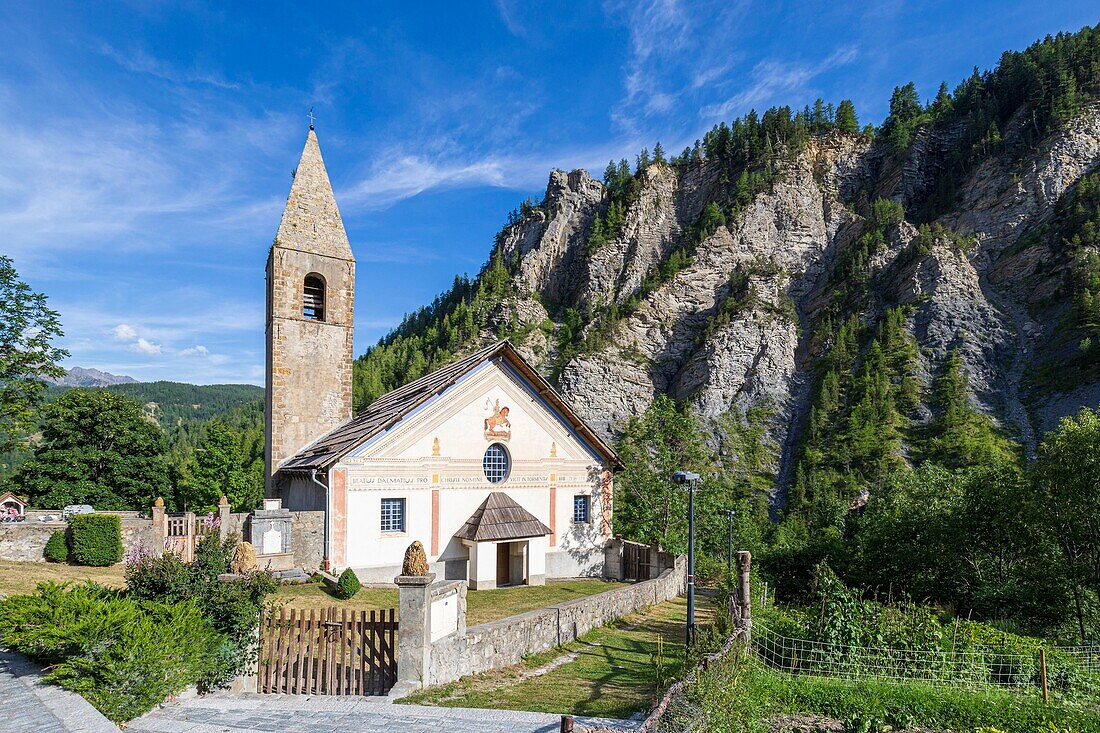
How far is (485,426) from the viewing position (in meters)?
23.4

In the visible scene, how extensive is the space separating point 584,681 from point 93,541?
742 inches

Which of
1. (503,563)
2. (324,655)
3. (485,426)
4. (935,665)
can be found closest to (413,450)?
(485,426)

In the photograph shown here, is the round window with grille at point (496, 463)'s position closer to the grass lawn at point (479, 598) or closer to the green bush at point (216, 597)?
the grass lawn at point (479, 598)

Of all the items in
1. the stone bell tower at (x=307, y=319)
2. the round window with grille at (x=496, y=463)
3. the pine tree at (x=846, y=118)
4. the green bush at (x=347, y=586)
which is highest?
the pine tree at (x=846, y=118)

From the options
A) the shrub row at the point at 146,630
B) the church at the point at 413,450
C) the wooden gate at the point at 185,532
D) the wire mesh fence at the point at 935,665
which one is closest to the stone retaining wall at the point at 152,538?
the church at the point at 413,450

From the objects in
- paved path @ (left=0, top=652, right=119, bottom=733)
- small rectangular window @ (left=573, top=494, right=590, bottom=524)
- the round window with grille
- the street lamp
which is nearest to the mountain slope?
small rectangular window @ (left=573, top=494, right=590, bottom=524)

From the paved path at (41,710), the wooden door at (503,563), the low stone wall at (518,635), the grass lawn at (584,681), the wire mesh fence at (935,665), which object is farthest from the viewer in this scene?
the wooden door at (503,563)

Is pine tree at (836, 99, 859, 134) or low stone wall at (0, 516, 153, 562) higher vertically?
pine tree at (836, 99, 859, 134)

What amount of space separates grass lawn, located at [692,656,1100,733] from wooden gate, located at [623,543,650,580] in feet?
51.1

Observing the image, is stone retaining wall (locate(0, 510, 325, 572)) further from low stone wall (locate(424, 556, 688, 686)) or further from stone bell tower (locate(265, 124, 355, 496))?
low stone wall (locate(424, 556, 688, 686))

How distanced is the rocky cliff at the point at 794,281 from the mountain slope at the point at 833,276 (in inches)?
12.0

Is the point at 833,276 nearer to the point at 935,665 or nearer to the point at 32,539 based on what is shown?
the point at 935,665

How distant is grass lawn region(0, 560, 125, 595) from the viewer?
634 inches

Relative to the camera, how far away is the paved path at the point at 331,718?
7.80 m
